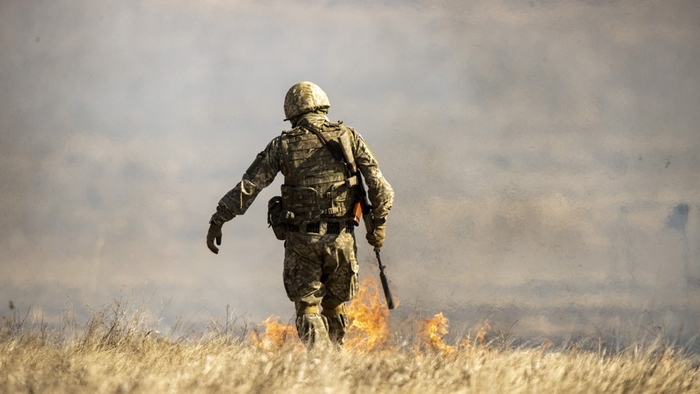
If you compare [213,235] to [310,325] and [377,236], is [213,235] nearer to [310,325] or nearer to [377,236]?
[310,325]

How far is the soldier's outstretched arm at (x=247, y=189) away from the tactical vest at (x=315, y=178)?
5.6 inches

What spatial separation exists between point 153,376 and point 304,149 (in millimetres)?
3241

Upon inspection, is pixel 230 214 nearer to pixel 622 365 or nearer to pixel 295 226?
pixel 295 226

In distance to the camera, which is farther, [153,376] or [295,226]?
[295,226]

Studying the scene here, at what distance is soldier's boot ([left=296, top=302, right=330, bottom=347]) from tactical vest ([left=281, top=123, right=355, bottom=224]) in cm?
77

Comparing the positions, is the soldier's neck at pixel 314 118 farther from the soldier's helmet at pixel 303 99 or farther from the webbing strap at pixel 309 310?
the webbing strap at pixel 309 310

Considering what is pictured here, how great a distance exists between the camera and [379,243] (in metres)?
9.41

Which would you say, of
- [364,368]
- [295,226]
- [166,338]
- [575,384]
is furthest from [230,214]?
[575,384]

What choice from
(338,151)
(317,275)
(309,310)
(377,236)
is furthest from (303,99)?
(309,310)

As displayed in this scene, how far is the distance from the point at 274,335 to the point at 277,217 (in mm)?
1384

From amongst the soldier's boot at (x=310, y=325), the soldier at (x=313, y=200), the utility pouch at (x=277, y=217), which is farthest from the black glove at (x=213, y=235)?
the soldier's boot at (x=310, y=325)

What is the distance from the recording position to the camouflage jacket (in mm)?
9086

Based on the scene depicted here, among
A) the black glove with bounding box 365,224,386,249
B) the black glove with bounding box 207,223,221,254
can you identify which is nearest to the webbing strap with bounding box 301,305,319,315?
the black glove with bounding box 365,224,386,249

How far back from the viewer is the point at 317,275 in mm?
9250
